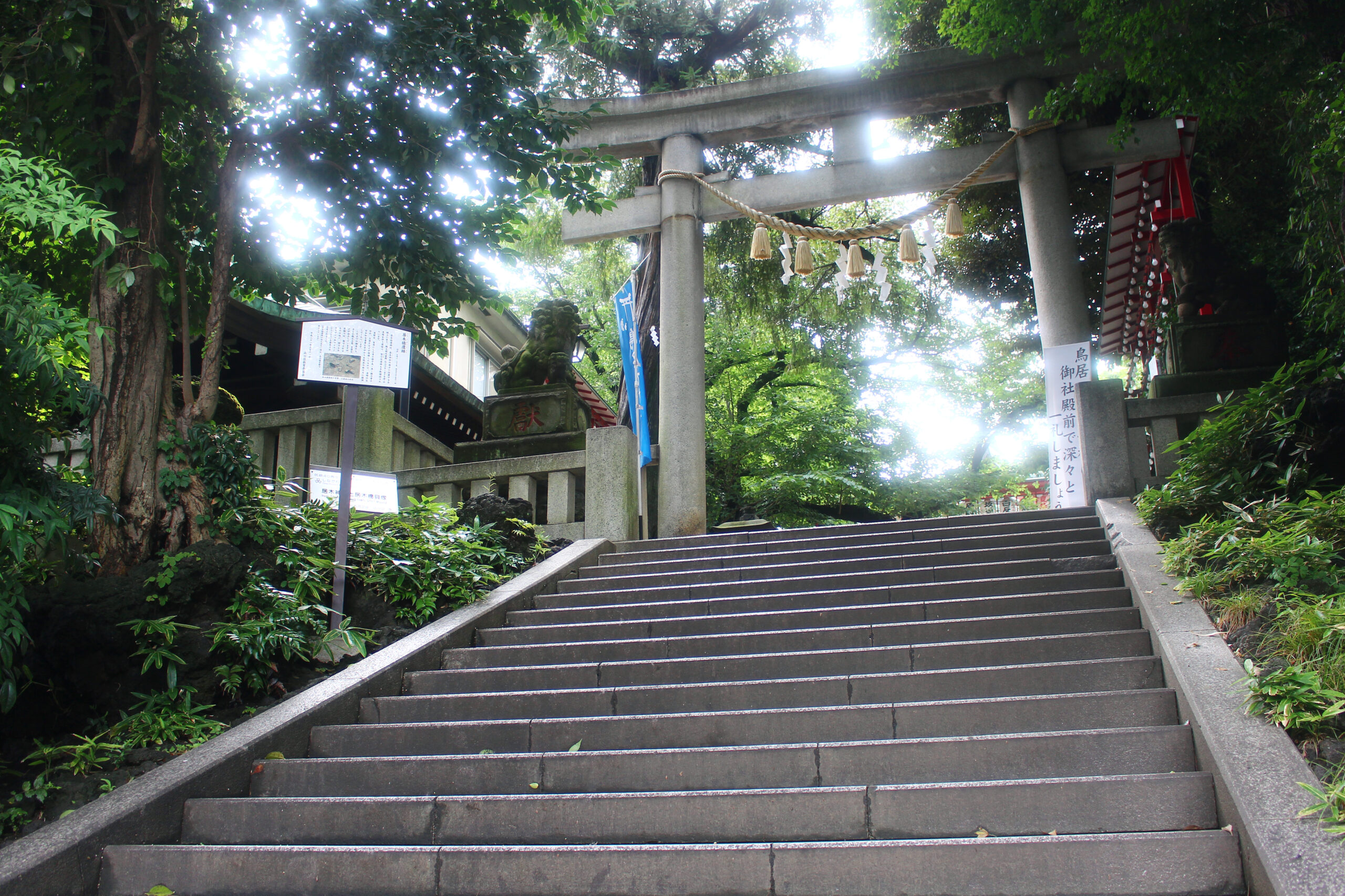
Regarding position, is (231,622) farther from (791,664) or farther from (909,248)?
(909,248)

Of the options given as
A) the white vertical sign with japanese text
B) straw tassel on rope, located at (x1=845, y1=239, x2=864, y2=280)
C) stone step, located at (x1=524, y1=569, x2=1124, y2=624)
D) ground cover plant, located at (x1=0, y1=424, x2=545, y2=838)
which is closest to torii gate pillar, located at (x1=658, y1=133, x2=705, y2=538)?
straw tassel on rope, located at (x1=845, y1=239, x2=864, y2=280)

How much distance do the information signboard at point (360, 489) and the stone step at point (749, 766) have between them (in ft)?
8.96

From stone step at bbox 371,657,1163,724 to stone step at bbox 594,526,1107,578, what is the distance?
8.23 feet

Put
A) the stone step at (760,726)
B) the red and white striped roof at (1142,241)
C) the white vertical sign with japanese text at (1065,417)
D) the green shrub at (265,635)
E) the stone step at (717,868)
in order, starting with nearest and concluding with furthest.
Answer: the stone step at (717,868) < the stone step at (760,726) < the green shrub at (265,635) < the white vertical sign with japanese text at (1065,417) < the red and white striped roof at (1142,241)

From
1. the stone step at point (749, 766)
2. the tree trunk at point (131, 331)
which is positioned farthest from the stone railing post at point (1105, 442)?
the tree trunk at point (131, 331)

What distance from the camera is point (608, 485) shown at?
8.86 meters

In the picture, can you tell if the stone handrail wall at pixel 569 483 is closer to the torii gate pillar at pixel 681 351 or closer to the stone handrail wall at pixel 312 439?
the stone handrail wall at pixel 312 439

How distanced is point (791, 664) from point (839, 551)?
8.45 feet

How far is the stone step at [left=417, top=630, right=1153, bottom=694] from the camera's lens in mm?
4805

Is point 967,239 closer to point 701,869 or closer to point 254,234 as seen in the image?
point 254,234

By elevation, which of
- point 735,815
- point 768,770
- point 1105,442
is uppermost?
point 1105,442

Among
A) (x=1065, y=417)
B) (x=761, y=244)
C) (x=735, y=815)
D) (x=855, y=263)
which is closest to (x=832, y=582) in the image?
(x=735, y=815)

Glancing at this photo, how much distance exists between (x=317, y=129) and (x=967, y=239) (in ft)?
37.6

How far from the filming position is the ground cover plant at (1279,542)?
329cm
